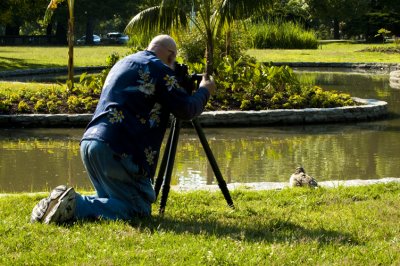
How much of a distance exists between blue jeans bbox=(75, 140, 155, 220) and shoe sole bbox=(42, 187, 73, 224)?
0.16 m

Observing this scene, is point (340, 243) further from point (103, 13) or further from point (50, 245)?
point (103, 13)

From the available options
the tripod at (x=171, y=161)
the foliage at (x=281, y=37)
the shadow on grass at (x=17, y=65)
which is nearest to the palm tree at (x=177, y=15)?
the tripod at (x=171, y=161)

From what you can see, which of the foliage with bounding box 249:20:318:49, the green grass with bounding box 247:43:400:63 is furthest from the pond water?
the foliage with bounding box 249:20:318:49

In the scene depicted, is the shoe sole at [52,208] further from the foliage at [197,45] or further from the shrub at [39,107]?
the foliage at [197,45]

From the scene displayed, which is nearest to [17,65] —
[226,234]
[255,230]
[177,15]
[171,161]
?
[177,15]

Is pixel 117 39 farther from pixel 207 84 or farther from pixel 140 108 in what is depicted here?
pixel 140 108

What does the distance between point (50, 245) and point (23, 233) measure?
0.39 metres

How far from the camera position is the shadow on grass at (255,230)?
5.52 metres

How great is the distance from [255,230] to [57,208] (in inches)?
56.9

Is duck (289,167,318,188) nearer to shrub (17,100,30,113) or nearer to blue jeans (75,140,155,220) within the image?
blue jeans (75,140,155,220)

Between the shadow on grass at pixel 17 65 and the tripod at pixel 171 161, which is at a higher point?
the tripod at pixel 171 161

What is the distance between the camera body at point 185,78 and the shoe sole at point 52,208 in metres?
1.23

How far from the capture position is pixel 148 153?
20.0ft

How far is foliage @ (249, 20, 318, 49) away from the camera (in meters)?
43.0
